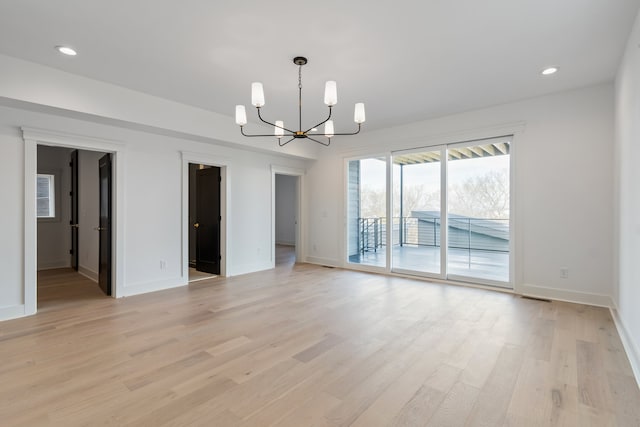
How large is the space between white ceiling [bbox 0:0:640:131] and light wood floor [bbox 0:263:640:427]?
2808 mm

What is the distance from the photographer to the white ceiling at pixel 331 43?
2.41 metres

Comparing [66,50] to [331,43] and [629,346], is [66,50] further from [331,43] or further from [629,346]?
[629,346]

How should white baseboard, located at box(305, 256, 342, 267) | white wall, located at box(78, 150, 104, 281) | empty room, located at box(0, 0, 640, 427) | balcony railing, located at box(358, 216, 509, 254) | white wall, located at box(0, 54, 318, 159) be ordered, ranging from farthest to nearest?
white baseboard, located at box(305, 256, 342, 267), white wall, located at box(78, 150, 104, 281), balcony railing, located at box(358, 216, 509, 254), white wall, located at box(0, 54, 318, 159), empty room, located at box(0, 0, 640, 427)

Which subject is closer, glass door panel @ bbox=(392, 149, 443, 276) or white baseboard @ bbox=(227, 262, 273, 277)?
glass door panel @ bbox=(392, 149, 443, 276)

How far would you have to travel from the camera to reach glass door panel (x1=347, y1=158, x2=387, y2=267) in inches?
238

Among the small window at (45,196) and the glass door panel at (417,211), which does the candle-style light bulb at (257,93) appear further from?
the small window at (45,196)

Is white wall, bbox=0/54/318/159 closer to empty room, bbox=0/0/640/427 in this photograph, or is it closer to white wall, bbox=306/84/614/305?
empty room, bbox=0/0/640/427

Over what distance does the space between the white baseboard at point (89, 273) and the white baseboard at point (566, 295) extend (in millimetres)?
6817

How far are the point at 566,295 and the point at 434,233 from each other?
6.54 ft

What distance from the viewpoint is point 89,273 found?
5645mm

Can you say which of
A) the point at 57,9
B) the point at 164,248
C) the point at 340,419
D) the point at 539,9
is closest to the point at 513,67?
the point at 539,9

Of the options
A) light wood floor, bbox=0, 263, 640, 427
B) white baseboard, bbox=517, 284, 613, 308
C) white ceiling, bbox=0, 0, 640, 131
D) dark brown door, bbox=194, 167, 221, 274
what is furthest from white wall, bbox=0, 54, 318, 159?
white baseboard, bbox=517, 284, 613, 308

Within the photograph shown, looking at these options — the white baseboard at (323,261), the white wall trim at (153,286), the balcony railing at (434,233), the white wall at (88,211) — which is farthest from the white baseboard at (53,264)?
the balcony railing at (434,233)

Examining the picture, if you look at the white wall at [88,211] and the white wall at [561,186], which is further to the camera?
the white wall at [88,211]
